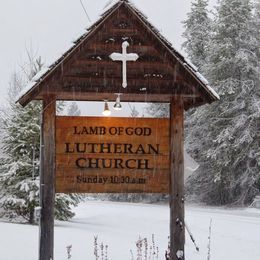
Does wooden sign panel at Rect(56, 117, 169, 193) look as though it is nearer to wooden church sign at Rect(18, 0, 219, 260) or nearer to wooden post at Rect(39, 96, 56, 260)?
wooden church sign at Rect(18, 0, 219, 260)

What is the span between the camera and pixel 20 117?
19.2m

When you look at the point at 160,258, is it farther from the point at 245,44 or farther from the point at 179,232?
the point at 245,44

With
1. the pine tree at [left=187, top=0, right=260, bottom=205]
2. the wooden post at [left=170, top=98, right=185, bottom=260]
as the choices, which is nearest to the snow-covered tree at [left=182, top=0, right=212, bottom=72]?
the pine tree at [left=187, top=0, right=260, bottom=205]

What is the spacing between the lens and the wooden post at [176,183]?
8180 millimetres

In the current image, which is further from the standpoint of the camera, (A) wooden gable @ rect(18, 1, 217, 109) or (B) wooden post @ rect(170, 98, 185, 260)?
(B) wooden post @ rect(170, 98, 185, 260)

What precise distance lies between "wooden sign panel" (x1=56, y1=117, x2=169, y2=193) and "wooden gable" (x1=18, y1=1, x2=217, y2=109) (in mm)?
489

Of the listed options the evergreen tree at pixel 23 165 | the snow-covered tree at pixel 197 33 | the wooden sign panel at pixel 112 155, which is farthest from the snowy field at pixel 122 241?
the snow-covered tree at pixel 197 33

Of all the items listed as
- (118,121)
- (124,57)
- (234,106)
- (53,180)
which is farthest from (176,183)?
(234,106)

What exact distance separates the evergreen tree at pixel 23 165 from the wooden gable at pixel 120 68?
10.8 metres

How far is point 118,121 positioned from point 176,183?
1.33m

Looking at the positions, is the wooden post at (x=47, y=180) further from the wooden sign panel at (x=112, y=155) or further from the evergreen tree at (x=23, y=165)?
the evergreen tree at (x=23, y=165)

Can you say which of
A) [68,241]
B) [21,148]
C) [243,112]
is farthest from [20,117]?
[243,112]

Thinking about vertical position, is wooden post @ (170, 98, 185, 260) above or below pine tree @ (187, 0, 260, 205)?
below

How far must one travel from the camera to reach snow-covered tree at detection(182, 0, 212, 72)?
40.2 m
